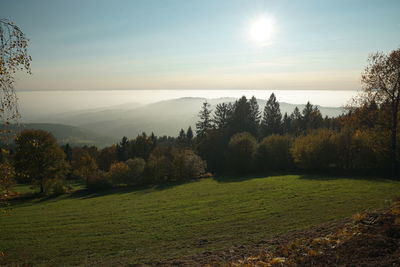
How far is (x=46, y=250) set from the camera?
16281 millimetres

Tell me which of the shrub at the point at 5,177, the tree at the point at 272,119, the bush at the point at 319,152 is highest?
the tree at the point at 272,119

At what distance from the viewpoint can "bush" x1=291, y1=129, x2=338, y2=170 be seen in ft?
135

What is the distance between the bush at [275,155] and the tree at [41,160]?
39345 millimetres

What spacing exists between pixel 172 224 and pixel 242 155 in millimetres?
33385

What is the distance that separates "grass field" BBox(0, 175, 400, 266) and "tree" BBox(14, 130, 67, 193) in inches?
562

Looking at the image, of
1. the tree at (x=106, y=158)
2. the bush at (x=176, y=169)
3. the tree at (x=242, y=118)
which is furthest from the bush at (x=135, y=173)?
the tree at (x=106, y=158)

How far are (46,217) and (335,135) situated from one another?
4481 cm

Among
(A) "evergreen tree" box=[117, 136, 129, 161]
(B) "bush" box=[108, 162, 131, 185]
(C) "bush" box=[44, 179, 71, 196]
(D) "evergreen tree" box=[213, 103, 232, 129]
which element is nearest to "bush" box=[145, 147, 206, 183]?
(B) "bush" box=[108, 162, 131, 185]

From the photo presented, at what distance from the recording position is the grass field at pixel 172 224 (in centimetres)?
1452

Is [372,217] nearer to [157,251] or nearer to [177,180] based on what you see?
[157,251]

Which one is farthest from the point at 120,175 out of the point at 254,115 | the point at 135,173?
the point at 254,115

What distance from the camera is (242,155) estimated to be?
5034 centimetres

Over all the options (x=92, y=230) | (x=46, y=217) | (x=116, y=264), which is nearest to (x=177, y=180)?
(x=46, y=217)

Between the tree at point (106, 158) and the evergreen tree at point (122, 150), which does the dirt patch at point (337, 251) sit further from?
the tree at point (106, 158)
